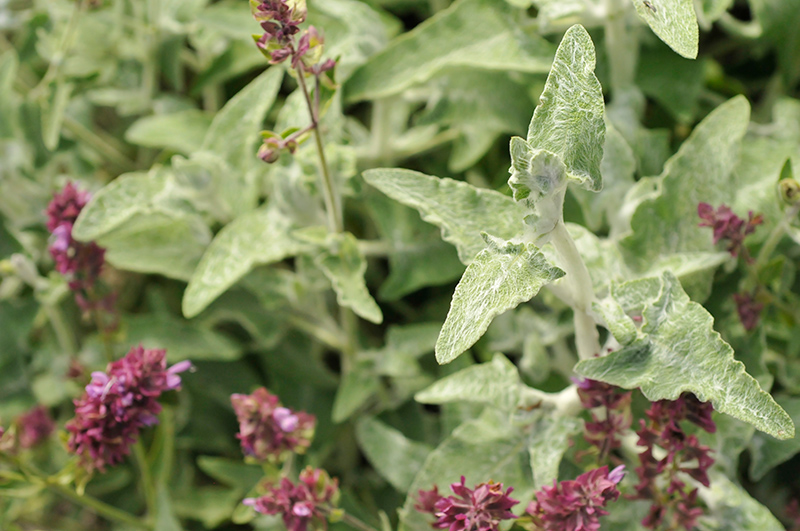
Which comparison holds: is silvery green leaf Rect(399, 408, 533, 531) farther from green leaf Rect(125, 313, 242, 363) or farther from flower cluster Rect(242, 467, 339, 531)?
green leaf Rect(125, 313, 242, 363)

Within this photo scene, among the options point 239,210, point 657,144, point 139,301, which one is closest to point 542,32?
point 657,144

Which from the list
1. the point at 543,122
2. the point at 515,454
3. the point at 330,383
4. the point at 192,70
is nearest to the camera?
the point at 543,122

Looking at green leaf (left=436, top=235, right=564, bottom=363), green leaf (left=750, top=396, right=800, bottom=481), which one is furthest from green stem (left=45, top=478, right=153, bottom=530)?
green leaf (left=750, top=396, right=800, bottom=481)

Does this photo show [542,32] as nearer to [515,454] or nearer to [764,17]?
[764,17]

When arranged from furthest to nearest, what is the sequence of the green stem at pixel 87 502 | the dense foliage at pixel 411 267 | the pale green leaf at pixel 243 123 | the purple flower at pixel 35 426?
1. the purple flower at pixel 35 426
2. the pale green leaf at pixel 243 123
3. the green stem at pixel 87 502
4. the dense foliage at pixel 411 267

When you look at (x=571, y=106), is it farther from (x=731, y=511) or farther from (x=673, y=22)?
(x=731, y=511)

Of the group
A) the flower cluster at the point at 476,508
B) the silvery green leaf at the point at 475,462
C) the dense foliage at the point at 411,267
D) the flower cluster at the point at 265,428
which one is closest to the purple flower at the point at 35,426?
the dense foliage at the point at 411,267

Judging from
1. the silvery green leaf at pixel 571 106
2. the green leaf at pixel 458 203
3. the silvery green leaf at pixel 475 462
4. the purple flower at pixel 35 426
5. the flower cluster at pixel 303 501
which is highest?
the silvery green leaf at pixel 571 106

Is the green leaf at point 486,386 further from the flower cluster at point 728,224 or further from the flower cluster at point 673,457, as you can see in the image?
the flower cluster at point 728,224

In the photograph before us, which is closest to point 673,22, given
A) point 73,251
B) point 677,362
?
point 677,362
